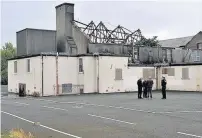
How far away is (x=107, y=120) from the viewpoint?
1435 centimetres

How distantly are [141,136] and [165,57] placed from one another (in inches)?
1507

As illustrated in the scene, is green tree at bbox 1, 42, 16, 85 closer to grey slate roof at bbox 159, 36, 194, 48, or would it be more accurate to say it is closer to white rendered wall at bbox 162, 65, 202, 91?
grey slate roof at bbox 159, 36, 194, 48

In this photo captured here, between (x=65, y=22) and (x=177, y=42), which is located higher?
(x=65, y=22)

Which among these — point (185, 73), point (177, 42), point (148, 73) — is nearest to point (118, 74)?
point (148, 73)

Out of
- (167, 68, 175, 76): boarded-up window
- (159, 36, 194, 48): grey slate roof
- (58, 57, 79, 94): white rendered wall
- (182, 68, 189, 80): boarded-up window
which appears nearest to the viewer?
(58, 57, 79, 94): white rendered wall

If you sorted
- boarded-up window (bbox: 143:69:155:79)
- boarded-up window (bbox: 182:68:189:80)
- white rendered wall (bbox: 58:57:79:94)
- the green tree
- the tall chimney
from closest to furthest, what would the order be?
white rendered wall (bbox: 58:57:79:94), boarded-up window (bbox: 182:68:189:80), boarded-up window (bbox: 143:69:155:79), the tall chimney, the green tree

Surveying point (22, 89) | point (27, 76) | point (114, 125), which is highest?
point (27, 76)

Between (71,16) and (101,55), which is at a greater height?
(71,16)

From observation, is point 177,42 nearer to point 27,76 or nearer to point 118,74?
point 118,74

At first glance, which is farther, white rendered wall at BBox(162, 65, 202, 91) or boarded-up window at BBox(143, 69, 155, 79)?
boarded-up window at BBox(143, 69, 155, 79)

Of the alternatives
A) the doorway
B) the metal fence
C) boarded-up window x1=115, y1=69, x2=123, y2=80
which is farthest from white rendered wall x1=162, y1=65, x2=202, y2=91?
the doorway

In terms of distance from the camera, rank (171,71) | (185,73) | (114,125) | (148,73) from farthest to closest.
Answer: (148,73), (171,71), (185,73), (114,125)

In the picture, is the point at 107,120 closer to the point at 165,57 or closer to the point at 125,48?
the point at 125,48

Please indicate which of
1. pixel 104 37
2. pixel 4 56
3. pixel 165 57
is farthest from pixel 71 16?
pixel 4 56
